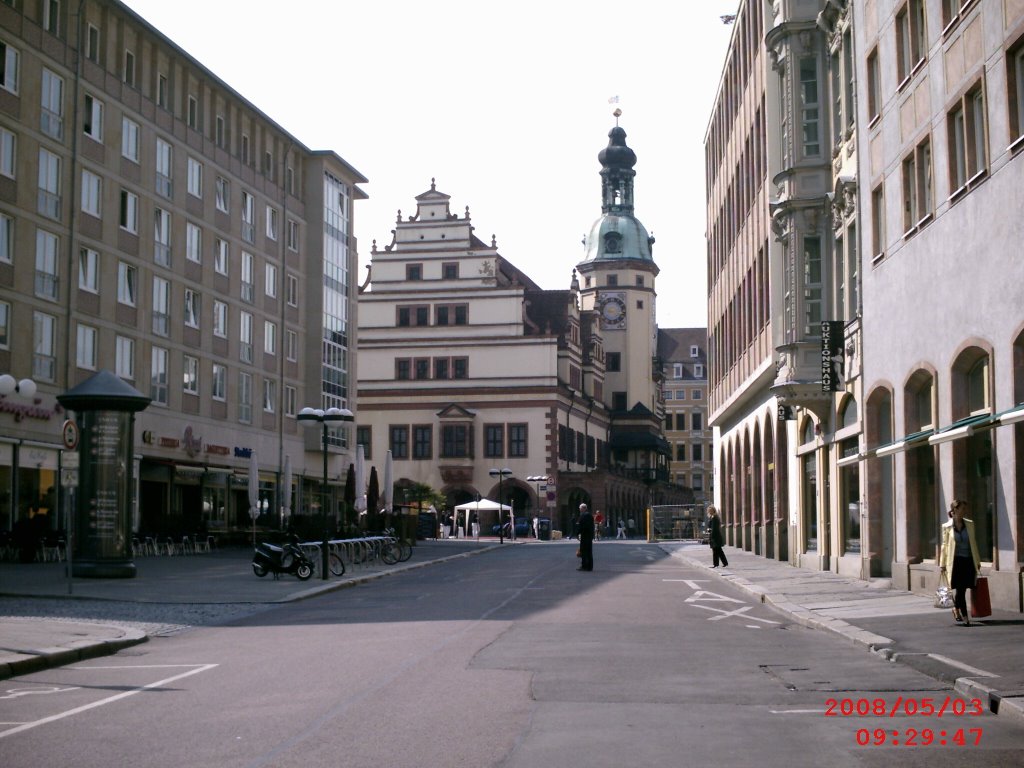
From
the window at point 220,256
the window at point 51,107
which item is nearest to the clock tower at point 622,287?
the window at point 220,256

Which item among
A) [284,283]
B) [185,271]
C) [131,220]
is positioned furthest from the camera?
[284,283]

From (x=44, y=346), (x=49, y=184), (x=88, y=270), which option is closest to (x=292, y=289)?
(x=88, y=270)

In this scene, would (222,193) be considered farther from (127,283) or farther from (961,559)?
(961,559)

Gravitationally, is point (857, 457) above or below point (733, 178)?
below

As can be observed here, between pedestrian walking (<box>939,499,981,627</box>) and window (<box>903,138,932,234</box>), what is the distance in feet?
26.1

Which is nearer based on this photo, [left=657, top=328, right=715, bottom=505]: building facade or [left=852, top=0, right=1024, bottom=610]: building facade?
[left=852, top=0, right=1024, bottom=610]: building facade

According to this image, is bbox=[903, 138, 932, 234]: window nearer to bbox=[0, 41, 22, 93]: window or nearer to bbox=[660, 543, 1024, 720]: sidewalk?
bbox=[660, 543, 1024, 720]: sidewalk

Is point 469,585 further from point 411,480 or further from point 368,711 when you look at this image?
point 411,480

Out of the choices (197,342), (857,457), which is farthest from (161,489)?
(857,457)

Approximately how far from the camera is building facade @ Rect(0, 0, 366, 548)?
44.2m

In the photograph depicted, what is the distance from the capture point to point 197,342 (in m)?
57.2

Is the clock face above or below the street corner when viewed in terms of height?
above

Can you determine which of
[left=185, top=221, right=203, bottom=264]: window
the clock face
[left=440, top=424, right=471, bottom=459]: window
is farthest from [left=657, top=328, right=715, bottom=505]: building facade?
[left=185, top=221, right=203, bottom=264]: window

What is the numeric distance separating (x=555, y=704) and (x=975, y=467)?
43.3ft
